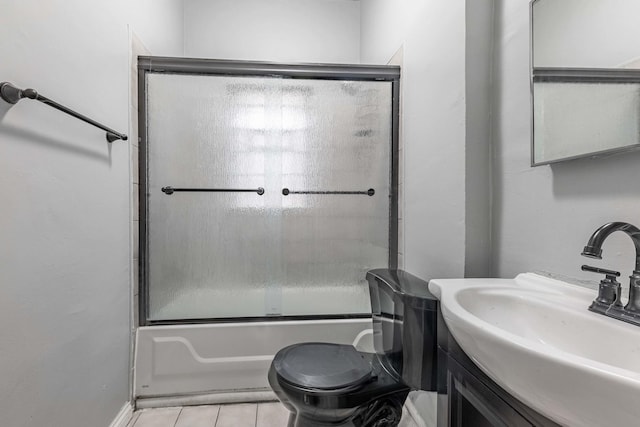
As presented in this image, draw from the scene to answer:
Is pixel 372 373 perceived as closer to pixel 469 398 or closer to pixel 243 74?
pixel 469 398

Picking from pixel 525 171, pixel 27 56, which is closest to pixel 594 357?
pixel 525 171

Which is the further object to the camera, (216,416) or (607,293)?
(216,416)

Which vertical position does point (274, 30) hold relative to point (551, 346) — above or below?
above

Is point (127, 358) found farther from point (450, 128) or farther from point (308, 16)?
point (308, 16)

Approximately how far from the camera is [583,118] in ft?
2.62

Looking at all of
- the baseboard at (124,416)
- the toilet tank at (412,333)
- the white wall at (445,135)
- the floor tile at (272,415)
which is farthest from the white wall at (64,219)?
the white wall at (445,135)

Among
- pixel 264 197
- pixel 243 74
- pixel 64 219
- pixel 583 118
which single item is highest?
pixel 243 74

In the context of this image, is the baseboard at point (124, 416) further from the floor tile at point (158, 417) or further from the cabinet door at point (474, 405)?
the cabinet door at point (474, 405)

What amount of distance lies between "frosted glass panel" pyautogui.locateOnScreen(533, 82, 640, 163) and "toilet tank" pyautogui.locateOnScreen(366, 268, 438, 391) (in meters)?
0.57

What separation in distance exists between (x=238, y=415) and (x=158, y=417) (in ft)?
1.25

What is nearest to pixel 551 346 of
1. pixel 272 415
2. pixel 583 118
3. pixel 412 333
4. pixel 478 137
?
pixel 412 333

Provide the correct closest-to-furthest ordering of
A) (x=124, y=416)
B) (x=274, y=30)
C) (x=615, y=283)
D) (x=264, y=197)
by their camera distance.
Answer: (x=615, y=283) < (x=124, y=416) < (x=264, y=197) < (x=274, y=30)

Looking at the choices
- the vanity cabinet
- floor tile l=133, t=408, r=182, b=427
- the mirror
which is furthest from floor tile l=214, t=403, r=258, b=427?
the mirror

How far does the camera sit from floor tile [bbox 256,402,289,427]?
59.2 inches
